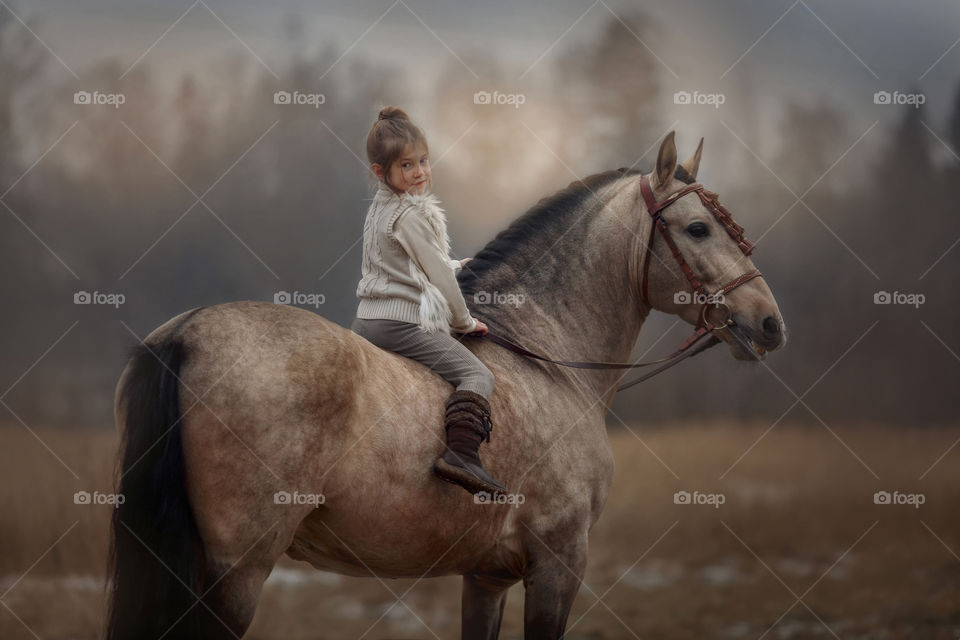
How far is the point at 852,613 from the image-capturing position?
552cm

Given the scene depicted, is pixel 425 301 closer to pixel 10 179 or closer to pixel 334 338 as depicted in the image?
pixel 334 338

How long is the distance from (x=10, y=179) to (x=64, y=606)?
2417 mm

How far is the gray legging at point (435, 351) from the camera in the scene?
317 centimetres

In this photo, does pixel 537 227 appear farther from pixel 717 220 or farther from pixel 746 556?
pixel 746 556

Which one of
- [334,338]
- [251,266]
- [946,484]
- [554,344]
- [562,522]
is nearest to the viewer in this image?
[334,338]

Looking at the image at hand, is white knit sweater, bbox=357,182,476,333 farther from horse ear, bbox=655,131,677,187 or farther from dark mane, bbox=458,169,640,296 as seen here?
horse ear, bbox=655,131,677,187

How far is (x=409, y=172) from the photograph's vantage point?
3.15 meters

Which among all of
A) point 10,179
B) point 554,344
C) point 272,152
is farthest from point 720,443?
point 10,179

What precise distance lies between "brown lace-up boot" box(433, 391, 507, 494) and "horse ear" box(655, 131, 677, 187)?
133 cm

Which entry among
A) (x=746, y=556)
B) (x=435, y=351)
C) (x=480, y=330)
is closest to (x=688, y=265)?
(x=480, y=330)

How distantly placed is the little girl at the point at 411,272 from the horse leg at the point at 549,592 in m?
0.61

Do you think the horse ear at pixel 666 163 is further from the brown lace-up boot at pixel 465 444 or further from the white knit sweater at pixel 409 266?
the brown lace-up boot at pixel 465 444

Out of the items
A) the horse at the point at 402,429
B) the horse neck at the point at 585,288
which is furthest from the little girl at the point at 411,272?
the horse neck at the point at 585,288

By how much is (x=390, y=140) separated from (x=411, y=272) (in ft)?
1.55
